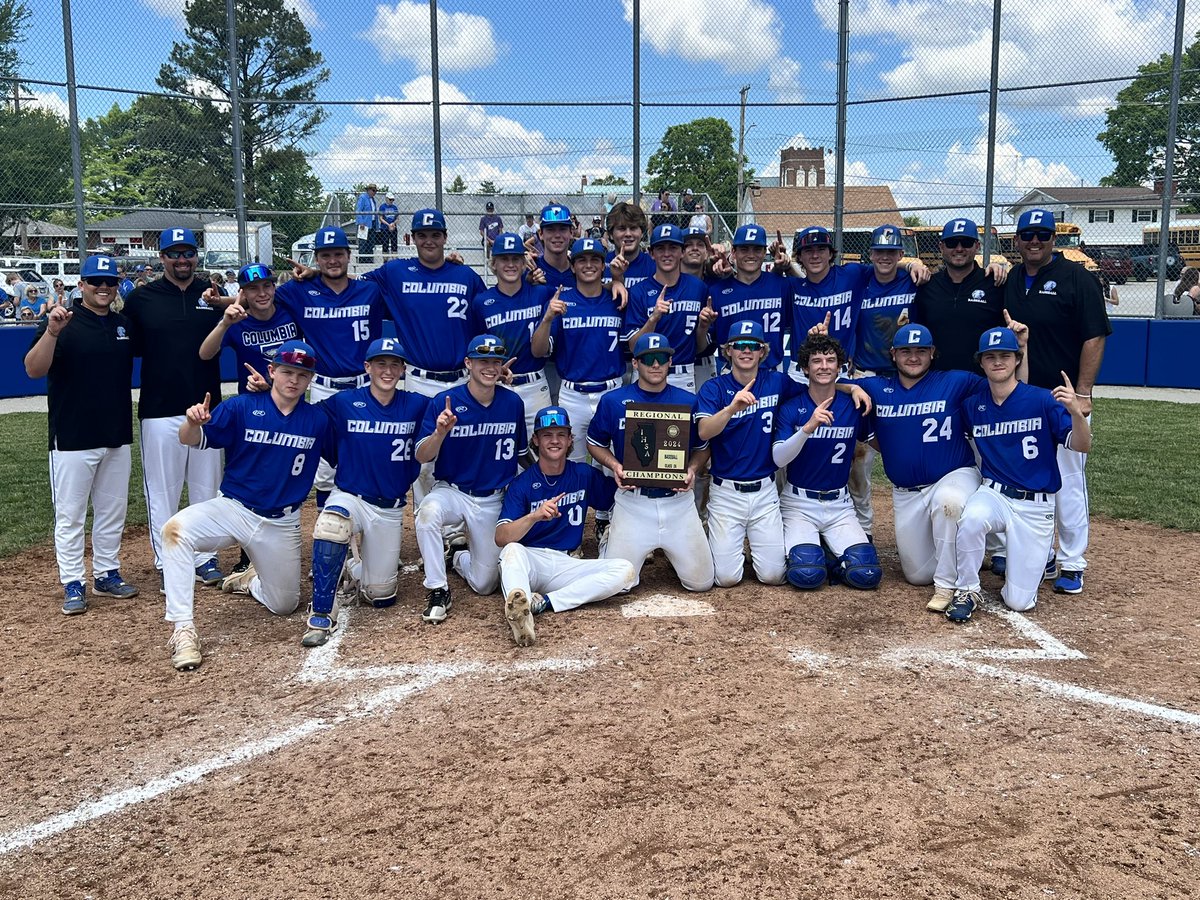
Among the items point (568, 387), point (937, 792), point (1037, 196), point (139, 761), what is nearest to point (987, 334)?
point (568, 387)

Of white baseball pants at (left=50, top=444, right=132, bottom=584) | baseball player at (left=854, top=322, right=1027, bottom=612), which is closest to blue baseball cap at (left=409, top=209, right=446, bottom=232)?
white baseball pants at (left=50, top=444, right=132, bottom=584)

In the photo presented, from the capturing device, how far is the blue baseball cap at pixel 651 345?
6.38 m

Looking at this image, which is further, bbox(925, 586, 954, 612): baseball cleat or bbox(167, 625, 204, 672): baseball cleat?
bbox(925, 586, 954, 612): baseball cleat

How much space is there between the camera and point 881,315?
23.0 ft

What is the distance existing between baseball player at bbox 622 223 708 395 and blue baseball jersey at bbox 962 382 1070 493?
2.01m

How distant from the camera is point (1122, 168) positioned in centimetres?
1436

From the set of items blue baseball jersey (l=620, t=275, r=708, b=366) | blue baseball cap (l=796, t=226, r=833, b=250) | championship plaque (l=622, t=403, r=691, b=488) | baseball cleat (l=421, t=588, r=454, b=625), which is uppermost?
blue baseball cap (l=796, t=226, r=833, b=250)

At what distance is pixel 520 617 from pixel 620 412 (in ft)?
5.54

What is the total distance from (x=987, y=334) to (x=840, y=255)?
27.0ft

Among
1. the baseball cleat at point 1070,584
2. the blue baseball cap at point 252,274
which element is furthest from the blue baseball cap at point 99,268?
the baseball cleat at point 1070,584

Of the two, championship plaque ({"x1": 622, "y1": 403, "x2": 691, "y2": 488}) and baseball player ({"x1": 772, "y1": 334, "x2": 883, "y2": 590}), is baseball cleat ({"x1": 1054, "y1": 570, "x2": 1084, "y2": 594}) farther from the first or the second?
championship plaque ({"x1": 622, "y1": 403, "x2": 691, "y2": 488})

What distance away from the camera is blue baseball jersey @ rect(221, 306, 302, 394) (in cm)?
688

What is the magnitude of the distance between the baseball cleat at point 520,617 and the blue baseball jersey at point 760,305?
2769mm

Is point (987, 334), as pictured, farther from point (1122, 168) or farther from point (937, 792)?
point (1122, 168)
